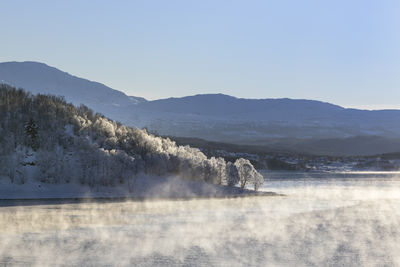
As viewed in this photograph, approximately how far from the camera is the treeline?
51.5 metres

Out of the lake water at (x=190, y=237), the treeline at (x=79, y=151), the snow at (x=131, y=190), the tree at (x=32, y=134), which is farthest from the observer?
the tree at (x=32, y=134)

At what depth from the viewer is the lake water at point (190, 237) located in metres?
20.2

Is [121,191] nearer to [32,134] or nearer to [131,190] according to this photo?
[131,190]

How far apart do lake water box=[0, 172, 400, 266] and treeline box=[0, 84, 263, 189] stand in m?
12.7

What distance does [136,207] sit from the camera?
39.7 meters

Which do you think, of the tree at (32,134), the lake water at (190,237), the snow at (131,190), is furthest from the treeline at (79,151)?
the lake water at (190,237)

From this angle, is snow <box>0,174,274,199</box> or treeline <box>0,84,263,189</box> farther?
treeline <box>0,84,263,189</box>

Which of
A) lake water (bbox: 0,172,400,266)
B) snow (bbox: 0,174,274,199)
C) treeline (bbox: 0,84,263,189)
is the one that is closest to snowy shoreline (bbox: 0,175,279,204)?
snow (bbox: 0,174,274,199)

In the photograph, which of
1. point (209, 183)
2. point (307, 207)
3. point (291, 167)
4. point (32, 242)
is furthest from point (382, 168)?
point (32, 242)

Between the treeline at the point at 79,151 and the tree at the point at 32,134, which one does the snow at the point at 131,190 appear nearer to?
the treeline at the point at 79,151

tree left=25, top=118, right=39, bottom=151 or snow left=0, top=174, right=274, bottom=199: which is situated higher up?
tree left=25, top=118, right=39, bottom=151

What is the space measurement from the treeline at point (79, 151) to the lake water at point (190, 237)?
41.7 feet

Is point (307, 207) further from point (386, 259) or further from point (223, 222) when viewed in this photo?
point (386, 259)

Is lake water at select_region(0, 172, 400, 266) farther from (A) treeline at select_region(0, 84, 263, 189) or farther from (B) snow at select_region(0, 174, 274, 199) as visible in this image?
(A) treeline at select_region(0, 84, 263, 189)
